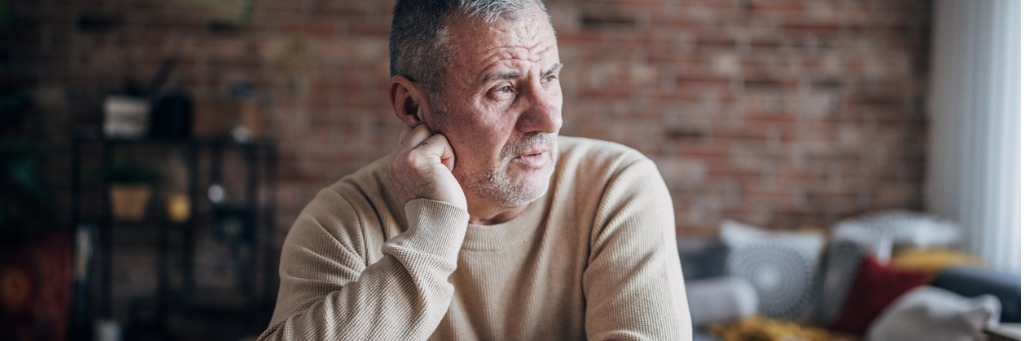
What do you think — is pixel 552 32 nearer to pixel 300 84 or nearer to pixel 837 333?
pixel 837 333

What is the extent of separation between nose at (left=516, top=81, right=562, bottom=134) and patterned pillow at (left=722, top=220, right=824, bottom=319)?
2565 mm

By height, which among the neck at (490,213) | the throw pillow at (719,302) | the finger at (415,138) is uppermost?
the finger at (415,138)

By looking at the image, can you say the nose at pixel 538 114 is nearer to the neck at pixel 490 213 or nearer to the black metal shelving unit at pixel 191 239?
the neck at pixel 490 213

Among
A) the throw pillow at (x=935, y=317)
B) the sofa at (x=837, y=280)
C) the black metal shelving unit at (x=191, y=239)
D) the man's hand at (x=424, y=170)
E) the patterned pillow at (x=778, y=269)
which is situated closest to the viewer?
the man's hand at (x=424, y=170)

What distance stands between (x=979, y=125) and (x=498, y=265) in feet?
9.88

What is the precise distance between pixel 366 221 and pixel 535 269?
0.93ft

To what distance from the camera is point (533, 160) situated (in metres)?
1.35

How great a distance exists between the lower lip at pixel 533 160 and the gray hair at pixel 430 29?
6.8 inches

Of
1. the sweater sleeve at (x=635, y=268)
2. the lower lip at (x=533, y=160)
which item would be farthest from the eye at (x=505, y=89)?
the sweater sleeve at (x=635, y=268)

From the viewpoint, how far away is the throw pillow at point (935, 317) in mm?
2521

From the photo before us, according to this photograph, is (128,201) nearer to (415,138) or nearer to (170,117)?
(170,117)

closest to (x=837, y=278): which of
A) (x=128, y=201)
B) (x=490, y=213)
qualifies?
(x=490, y=213)

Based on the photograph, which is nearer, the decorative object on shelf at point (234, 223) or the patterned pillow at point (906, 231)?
the patterned pillow at point (906, 231)

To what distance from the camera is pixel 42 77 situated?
409 cm
